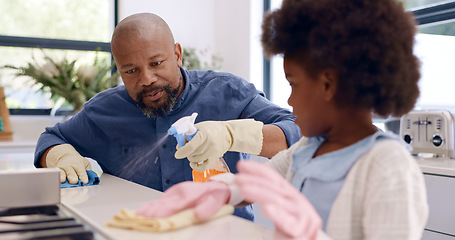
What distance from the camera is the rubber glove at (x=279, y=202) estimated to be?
507 mm

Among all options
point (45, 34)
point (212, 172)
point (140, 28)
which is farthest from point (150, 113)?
point (45, 34)

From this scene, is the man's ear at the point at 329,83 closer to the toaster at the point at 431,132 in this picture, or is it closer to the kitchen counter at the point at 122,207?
the kitchen counter at the point at 122,207

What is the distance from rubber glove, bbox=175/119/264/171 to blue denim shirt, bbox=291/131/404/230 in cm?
34

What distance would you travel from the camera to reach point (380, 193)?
22.9 inches

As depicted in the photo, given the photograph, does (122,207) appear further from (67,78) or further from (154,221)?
(67,78)

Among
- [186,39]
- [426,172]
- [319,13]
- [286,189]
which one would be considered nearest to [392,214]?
[286,189]

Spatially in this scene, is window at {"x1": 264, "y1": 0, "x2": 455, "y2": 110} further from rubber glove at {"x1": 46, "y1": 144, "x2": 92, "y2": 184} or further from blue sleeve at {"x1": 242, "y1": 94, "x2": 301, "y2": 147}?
rubber glove at {"x1": 46, "y1": 144, "x2": 92, "y2": 184}

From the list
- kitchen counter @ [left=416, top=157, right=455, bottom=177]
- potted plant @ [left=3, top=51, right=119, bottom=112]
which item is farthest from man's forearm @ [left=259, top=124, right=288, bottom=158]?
potted plant @ [left=3, top=51, right=119, bottom=112]

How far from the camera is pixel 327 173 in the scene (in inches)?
26.8

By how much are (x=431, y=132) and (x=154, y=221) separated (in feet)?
7.28

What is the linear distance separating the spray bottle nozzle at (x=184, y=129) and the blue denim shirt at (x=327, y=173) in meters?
0.34

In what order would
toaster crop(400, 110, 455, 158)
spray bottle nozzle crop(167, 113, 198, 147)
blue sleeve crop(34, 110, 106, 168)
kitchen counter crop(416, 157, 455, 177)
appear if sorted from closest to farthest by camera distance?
1. spray bottle nozzle crop(167, 113, 198, 147)
2. blue sleeve crop(34, 110, 106, 168)
3. kitchen counter crop(416, 157, 455, 177)
4. toaster crop(400, 110, 455, 158)

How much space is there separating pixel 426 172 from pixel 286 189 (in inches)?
69.1

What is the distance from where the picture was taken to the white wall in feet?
14.1
